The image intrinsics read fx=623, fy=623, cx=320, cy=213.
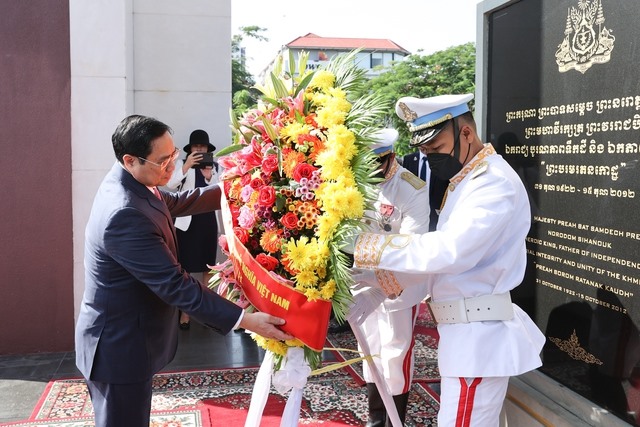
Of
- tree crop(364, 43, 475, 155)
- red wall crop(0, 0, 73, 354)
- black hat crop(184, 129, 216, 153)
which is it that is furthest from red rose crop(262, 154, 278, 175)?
tree crop(364, 43, 475, 155)

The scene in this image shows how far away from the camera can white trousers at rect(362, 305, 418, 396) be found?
10.9ft

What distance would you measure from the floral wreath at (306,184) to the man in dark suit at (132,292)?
190 mm

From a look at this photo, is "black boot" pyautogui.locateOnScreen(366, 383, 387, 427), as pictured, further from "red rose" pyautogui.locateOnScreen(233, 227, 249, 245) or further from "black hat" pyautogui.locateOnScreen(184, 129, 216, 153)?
"black hat" pyautogui.locateOnScreen(184, 129, 216, 153)

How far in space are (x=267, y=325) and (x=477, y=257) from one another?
31.4 inches

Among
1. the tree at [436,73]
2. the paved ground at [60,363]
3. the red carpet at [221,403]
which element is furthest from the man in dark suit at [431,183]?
the tree at [436,73]

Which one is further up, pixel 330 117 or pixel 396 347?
pixel 330 117

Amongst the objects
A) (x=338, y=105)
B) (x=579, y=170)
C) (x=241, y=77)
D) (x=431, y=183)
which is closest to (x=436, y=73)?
(x=241, y=77)

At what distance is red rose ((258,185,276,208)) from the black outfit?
3698 mm

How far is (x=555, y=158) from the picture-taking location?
288cm

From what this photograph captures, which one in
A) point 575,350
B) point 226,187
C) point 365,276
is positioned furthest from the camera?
point 575,350

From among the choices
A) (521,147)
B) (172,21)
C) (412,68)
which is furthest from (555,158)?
(412,68)

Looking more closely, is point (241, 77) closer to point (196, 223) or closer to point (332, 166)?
point (196, 223)

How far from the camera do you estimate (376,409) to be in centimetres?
351

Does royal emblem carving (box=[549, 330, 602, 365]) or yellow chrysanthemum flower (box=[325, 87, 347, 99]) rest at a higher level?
yellow chrysanthemum flower (box=[325, 87, 347, 99])
